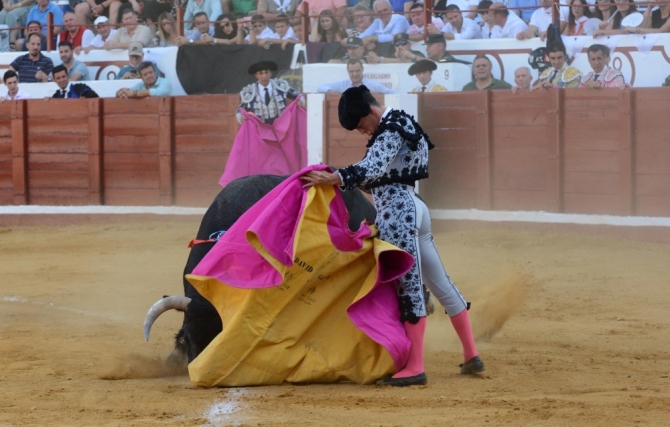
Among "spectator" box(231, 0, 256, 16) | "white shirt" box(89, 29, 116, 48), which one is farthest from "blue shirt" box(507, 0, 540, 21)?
Result: "white shirt" box(89, 29, 116, 48)

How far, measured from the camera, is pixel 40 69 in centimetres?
1032

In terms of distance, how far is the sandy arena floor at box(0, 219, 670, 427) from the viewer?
2.88 meters

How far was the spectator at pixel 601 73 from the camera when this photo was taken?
23.8ft

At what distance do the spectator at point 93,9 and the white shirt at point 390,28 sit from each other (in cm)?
323

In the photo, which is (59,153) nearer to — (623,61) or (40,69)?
(40,69)

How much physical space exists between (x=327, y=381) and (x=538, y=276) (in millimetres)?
2971

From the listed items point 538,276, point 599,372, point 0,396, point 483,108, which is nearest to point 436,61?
point 483,108

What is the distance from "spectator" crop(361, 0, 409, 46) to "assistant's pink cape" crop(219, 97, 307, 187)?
849 mm

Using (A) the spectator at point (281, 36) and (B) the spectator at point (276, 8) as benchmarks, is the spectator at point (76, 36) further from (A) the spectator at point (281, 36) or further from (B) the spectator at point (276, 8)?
(A) the spectator at point (281, 36)

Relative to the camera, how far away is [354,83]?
8.22m

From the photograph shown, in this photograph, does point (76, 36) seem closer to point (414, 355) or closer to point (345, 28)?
point (345, 28)

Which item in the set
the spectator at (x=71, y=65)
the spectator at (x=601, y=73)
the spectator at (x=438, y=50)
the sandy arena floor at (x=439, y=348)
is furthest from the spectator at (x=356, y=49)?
the spectator at (x=71, y=65)

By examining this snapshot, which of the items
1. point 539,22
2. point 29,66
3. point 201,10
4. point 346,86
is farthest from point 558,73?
point 29,66

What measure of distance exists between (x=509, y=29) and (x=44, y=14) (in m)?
5.35
